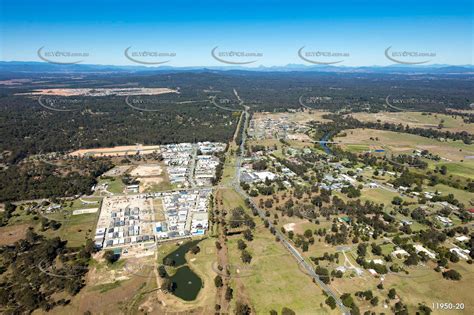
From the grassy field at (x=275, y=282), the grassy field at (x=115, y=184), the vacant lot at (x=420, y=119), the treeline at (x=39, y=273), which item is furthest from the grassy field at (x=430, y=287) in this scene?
the vacant lot at (x=420, y=119)

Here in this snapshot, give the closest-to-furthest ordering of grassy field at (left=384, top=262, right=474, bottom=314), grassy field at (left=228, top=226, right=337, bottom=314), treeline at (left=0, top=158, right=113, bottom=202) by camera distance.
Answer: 1. grassy field at (left=228, top=226, right=337, bottom=314)
2. grassy field at (left=384, top=262, right=474, bottom=314)
3. treeline at (left=0, top=158, right=113, bottom=202)

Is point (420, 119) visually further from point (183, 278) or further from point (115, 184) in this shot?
point (183, 278)

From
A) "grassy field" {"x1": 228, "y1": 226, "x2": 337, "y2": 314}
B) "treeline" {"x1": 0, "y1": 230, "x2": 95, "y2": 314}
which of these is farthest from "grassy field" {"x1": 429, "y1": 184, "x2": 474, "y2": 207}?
"treeline" {"x1": 0, "y1": 230, "x2": 95, "y2": 314}

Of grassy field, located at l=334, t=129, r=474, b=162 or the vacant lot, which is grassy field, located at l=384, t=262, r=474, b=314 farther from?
the vacant lot

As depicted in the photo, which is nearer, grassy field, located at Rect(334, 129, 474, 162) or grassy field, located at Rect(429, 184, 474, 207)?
Result: grassy field, located at Rect(429, 184, 474, 207)

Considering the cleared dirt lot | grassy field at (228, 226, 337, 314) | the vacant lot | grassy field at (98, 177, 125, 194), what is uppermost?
the vacant lot

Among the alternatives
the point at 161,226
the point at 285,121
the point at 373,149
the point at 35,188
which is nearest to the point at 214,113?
the point at 285,121

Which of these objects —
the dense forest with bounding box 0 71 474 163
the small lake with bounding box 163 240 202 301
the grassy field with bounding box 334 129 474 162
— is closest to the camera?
the small lake with bounding box 163 240 202 301
